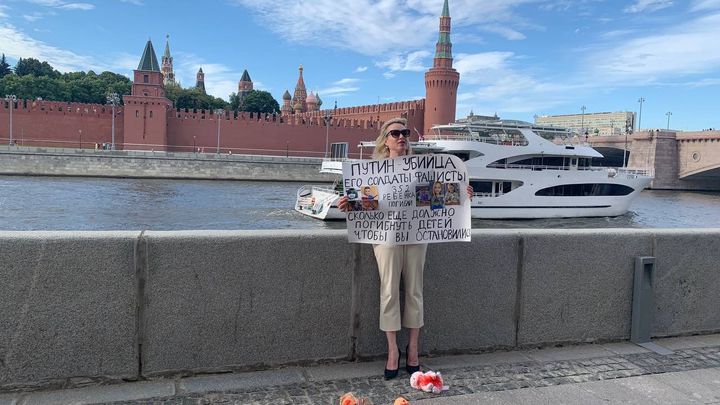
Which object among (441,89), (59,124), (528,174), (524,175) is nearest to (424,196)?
(524,175)

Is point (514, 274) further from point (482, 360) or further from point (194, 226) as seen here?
point (194, 226)

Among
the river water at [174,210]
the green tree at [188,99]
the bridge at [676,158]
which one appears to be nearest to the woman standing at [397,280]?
the river water at [174,210]

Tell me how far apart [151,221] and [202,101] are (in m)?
57.6

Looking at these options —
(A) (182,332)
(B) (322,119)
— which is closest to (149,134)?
(B) (322,119)

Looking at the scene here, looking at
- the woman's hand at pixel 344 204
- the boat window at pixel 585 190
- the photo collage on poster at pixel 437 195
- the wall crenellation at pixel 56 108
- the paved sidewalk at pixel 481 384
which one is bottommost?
the paved sidewalk at pixel 481 384

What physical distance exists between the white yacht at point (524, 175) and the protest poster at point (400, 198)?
18.4 metres

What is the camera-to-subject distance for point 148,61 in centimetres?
5238

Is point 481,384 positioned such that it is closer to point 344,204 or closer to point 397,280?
point 397,280

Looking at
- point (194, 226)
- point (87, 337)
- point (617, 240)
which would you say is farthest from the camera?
point (194, 226)

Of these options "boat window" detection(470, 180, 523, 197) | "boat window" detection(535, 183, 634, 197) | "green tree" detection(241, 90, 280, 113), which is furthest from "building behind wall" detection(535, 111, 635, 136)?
"boat window" detection(470, 180, 523, 197)

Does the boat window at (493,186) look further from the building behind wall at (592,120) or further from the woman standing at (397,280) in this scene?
the building behind wall at (592,120)

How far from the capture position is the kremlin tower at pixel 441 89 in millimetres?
54312

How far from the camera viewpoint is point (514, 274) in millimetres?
3734

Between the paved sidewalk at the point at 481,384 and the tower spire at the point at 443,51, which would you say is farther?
the tower spire at the point at 443,51
